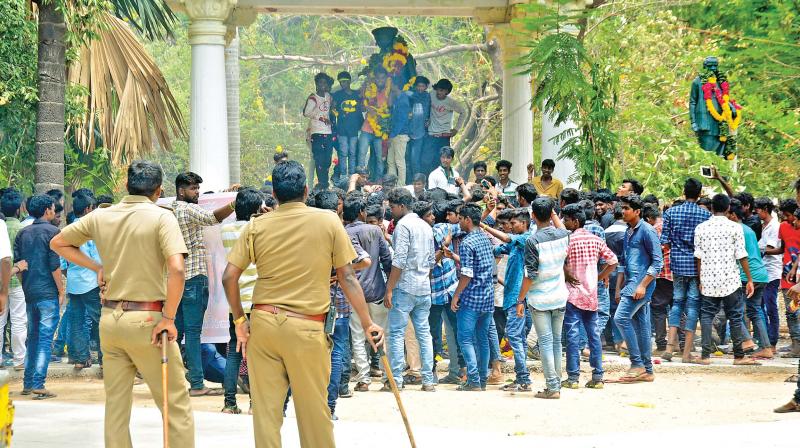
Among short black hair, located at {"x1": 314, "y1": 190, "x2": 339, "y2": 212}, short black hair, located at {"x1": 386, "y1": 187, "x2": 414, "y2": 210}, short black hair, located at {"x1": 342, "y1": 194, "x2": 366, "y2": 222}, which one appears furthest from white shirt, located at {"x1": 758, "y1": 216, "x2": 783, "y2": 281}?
short black hair, located at {"x1": 314, "y1": 190, "x2": 339, "y2": 212}

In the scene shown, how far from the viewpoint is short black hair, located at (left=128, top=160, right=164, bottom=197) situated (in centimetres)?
708

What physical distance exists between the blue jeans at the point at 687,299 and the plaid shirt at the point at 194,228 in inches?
209

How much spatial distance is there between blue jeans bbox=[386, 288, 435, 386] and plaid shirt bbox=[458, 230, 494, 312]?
40 cm

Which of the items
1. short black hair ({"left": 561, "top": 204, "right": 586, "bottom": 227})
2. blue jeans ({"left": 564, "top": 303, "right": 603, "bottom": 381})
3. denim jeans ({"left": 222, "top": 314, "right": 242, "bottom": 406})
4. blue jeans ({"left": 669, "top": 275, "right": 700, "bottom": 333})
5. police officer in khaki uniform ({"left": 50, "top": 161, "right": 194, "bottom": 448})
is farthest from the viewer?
blue jeans ({"left": 669, "top": 275, "right": 700, "bottom": 333})

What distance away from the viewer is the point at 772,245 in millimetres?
13930

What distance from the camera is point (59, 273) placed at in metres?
11.3

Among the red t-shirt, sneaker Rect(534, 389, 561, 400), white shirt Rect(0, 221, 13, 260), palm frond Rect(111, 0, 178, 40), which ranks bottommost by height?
sneaker Rect(534, 389, 561, 400)

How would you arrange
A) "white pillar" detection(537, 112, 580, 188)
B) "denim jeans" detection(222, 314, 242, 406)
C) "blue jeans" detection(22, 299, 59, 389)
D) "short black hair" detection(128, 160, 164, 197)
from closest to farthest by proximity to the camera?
"short black hair" detection(128, 160, 164, 197) → "denim jeans" detection(222, 314, 242, 406) → "blue jeans" detection(22, 299, 59, 389) → "white pillar" detection(537, 112, 580, 188)

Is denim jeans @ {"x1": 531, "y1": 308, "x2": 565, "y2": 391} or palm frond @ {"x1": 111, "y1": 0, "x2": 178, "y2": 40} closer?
denim jeans @ {"x1": 531, "y1": 308, "x2": 565, "y2": 391}

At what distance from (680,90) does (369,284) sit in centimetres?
1334

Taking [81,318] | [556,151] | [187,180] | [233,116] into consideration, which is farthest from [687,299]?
[233,116]

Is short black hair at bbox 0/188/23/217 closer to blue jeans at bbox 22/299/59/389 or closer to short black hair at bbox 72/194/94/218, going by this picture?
short black hair at bbox 72/194/94/218

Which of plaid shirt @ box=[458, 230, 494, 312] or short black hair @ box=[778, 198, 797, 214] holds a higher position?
short black hair @ box=[778, 198, 797, 214]

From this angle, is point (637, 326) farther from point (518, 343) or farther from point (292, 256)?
point (292, 256)
